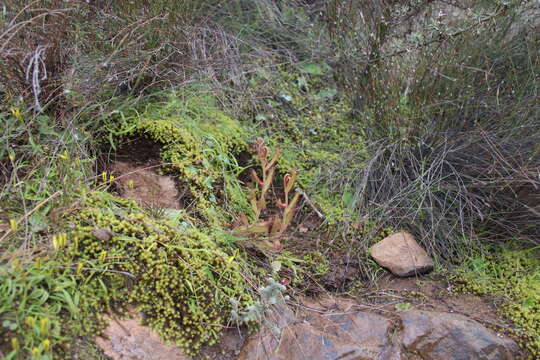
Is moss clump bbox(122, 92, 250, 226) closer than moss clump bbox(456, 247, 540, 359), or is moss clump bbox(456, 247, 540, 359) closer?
moss clump bbox(456, 247, 540, 359)

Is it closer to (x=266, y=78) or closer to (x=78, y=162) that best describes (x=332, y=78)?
(x=266, y=78)

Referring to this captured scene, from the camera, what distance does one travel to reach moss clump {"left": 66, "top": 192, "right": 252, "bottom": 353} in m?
1.85

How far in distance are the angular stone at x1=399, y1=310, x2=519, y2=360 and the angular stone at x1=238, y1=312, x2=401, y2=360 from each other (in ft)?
0.28

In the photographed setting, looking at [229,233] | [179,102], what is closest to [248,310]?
[229,233]

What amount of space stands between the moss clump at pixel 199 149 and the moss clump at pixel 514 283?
1203 millimetres

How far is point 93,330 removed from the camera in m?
1.73

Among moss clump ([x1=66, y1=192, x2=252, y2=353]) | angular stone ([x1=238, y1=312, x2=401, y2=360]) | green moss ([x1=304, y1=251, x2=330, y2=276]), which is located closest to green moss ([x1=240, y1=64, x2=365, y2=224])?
green moss ([x1=304, y1=251, x2=330, y2=276])

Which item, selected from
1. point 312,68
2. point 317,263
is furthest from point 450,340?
point 312,68

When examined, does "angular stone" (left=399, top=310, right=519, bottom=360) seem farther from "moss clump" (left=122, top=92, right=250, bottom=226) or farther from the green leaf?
the green leaf

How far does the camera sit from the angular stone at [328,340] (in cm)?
199

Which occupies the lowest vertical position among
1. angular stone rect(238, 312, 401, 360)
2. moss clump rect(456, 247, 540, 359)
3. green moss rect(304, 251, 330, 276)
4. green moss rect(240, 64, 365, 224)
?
green moss rect(304, 251, 330, 276)

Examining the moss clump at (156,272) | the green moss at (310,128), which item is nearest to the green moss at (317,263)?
the green moss at (310,128)

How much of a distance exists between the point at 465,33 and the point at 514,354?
1736 millimetres

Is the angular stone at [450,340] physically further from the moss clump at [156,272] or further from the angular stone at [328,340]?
the moss clump at [156,272]
